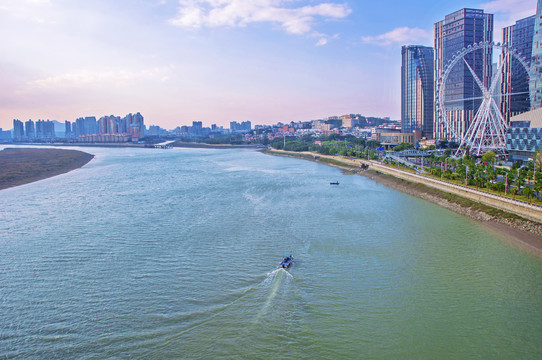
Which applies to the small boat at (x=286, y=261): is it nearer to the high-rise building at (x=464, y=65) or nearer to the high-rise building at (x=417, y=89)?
the high-rise building at (x=464, y=65)

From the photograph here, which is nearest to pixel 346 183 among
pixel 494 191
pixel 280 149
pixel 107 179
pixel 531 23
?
pixel 494 191

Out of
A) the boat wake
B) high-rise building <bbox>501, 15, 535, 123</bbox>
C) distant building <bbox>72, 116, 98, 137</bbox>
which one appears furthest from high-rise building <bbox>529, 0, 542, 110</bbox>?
distant building <bbox>72, 116, 98, 137</bbox>

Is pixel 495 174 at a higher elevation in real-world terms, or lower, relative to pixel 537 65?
lower

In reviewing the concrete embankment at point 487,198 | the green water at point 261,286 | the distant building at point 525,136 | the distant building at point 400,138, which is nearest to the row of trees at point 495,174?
the concrete embankment at point 487,198

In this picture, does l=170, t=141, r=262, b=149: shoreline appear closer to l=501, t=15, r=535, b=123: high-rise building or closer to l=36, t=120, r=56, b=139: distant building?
l=501, t=15, r=535, b=123: high-rise building

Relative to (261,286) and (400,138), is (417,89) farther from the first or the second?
(261,286)

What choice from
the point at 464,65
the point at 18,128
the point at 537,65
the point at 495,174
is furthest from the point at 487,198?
the point at 18,128
